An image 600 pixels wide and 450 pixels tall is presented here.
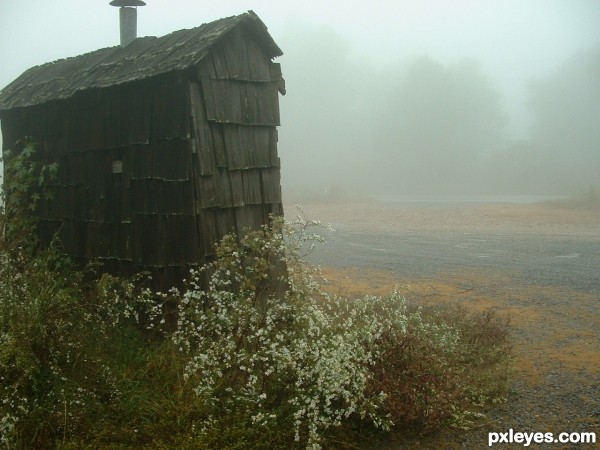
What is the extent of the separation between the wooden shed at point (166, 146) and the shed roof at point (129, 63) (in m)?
0.03

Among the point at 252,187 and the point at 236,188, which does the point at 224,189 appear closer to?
the point at 236,188

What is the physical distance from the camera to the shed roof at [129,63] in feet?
23.5

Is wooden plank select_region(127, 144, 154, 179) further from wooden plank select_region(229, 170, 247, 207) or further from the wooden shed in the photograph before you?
wooden plank select_region(229, 170, 247, 207)

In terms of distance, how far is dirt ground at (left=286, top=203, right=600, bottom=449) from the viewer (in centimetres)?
559

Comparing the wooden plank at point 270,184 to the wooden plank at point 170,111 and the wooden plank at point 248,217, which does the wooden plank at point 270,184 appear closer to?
the wooden plank at point 248,217

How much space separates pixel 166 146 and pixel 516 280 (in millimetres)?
7612

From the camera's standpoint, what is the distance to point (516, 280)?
11.4 m

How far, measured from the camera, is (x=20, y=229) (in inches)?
348

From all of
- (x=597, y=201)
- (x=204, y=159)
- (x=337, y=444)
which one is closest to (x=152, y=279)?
(x=204, y=159)

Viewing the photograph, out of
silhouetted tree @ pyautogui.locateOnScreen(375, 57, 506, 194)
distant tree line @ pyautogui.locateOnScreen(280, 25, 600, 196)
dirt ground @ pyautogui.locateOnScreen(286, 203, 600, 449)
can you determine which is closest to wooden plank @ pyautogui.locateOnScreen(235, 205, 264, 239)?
dirt ground @ pyautogui.locateOnScreen(286, 203, 600, 449)

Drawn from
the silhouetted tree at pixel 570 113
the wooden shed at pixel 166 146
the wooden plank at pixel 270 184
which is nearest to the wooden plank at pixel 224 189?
the wooden shed at pixel 166 146

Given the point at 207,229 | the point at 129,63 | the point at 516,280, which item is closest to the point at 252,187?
the point at 207,229

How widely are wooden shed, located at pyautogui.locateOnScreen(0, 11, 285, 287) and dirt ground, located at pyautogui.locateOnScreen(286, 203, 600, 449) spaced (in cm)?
322

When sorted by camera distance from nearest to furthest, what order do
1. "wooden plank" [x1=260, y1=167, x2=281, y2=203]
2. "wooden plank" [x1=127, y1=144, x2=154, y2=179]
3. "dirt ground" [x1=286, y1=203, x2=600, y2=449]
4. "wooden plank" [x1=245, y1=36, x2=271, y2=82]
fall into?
1. "dirt ground" [x1=286, y1=203, x2=600, y2=449]
2. "wooden plank" [x1=127, y1=144, x2=154, y2=179]
3. "wooden plank" [x1=245, y1=36, x2=271, y2=82]
4. "wooden plank" [x1=260, y1=167, x2=281, y2=203]
